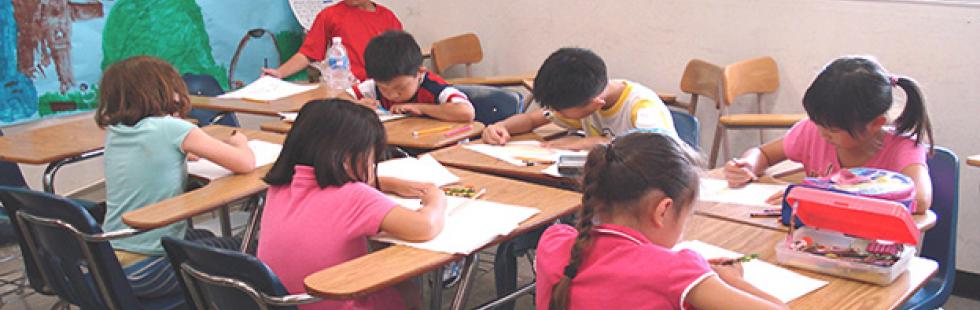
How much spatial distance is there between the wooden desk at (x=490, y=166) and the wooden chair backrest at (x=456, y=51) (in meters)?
1.92

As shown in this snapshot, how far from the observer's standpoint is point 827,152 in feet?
8.09

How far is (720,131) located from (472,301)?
1376 mm

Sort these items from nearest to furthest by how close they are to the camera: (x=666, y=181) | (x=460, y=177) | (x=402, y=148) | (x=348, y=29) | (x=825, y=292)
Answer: (x=666, y=181), (x=825, y=292), (x=460, y=177), (x=402, y=148), (x=348, y=29)

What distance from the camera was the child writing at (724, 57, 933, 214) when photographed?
215cm

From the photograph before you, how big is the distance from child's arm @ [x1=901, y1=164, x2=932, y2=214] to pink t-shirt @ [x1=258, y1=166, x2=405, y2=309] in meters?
1.16

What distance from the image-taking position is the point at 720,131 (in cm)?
412

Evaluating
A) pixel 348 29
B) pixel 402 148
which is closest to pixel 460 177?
pixel 402 148

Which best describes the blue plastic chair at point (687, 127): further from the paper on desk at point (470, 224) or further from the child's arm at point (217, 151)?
the child's arm at point (217, 151)

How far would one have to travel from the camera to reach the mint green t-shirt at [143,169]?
8.93 ft

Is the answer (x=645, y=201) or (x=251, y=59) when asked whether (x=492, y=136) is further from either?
(x=251, y=59)

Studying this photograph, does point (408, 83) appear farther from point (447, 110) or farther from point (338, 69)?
point (338, 69)

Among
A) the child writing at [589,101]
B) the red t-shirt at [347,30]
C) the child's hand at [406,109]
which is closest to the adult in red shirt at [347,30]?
the red t-shirt at [347,30]

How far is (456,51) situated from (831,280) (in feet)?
11.3

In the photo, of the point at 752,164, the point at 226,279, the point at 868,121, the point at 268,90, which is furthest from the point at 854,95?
the point at 268,90
